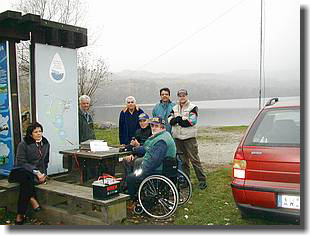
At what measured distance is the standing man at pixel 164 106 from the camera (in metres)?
5.21

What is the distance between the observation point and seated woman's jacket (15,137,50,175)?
156 inches

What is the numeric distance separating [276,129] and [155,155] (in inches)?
53.6

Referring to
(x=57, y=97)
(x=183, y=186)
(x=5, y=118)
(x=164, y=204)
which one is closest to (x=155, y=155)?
(x=164, y=204)

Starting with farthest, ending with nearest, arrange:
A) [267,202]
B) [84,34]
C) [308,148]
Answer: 1. [84,34]
2. [267,202]
3. [308,148]

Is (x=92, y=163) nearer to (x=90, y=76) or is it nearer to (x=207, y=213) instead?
(x=207, y=213)

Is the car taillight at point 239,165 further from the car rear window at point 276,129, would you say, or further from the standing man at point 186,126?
the standing man at point 186,126

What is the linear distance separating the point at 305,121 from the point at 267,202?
2.67 ft

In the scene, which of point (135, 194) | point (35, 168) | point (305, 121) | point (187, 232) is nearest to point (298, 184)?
point (305, 121)

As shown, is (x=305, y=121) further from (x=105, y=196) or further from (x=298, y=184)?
(x=105, y=196)

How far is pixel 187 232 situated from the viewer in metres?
2.97

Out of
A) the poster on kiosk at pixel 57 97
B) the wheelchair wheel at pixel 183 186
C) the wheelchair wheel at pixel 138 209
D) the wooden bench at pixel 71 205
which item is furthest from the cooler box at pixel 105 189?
the poster on kiosk at pixel 57 97

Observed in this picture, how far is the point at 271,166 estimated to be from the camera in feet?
10.0

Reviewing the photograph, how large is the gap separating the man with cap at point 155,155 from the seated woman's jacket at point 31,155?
113cm

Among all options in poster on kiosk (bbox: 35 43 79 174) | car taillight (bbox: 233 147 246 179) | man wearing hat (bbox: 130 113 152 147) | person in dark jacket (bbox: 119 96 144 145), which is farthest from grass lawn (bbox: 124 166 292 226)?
poster on kiosk (bbox: 35 43 79 174)
